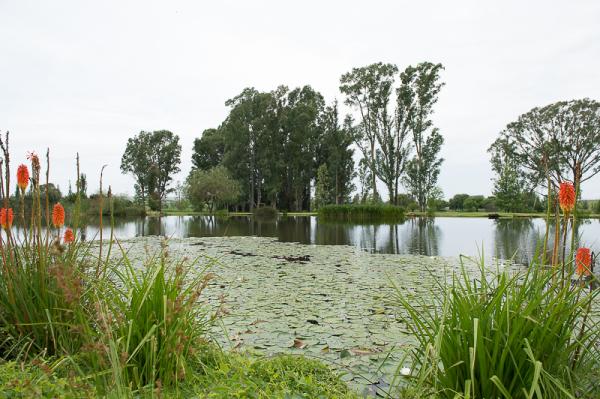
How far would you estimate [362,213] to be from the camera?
2931cm

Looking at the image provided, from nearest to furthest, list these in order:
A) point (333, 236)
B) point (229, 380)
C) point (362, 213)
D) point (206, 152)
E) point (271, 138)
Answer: point (229, 380)
point (333, 236)
point (362, 213)
point (271, 138)
point (206, 152)

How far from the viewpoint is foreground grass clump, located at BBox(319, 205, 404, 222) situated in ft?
93.9

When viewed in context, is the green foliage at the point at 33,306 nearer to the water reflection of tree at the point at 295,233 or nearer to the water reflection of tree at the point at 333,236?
the water reflection of tree at the point at 333,236

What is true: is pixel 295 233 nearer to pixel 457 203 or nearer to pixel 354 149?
pixel 354 149

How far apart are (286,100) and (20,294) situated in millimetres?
42691

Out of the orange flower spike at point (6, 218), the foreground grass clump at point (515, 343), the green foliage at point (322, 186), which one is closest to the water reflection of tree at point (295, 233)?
the orange flower spike at point (6, 218)

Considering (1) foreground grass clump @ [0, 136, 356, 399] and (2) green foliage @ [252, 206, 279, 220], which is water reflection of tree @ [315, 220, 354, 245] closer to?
(1) foreground grass clump @ [0, 136, 356, 399]

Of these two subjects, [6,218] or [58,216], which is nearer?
[6,218]

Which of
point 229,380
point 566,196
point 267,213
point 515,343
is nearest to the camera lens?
point 515,343

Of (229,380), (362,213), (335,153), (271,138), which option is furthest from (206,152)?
(229,380)

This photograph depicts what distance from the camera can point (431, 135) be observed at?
36.6 meters

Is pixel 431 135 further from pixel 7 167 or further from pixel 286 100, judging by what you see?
pixel 7 167

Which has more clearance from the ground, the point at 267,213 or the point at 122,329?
the point at 267,213

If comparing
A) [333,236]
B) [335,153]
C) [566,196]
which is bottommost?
[333,236]
